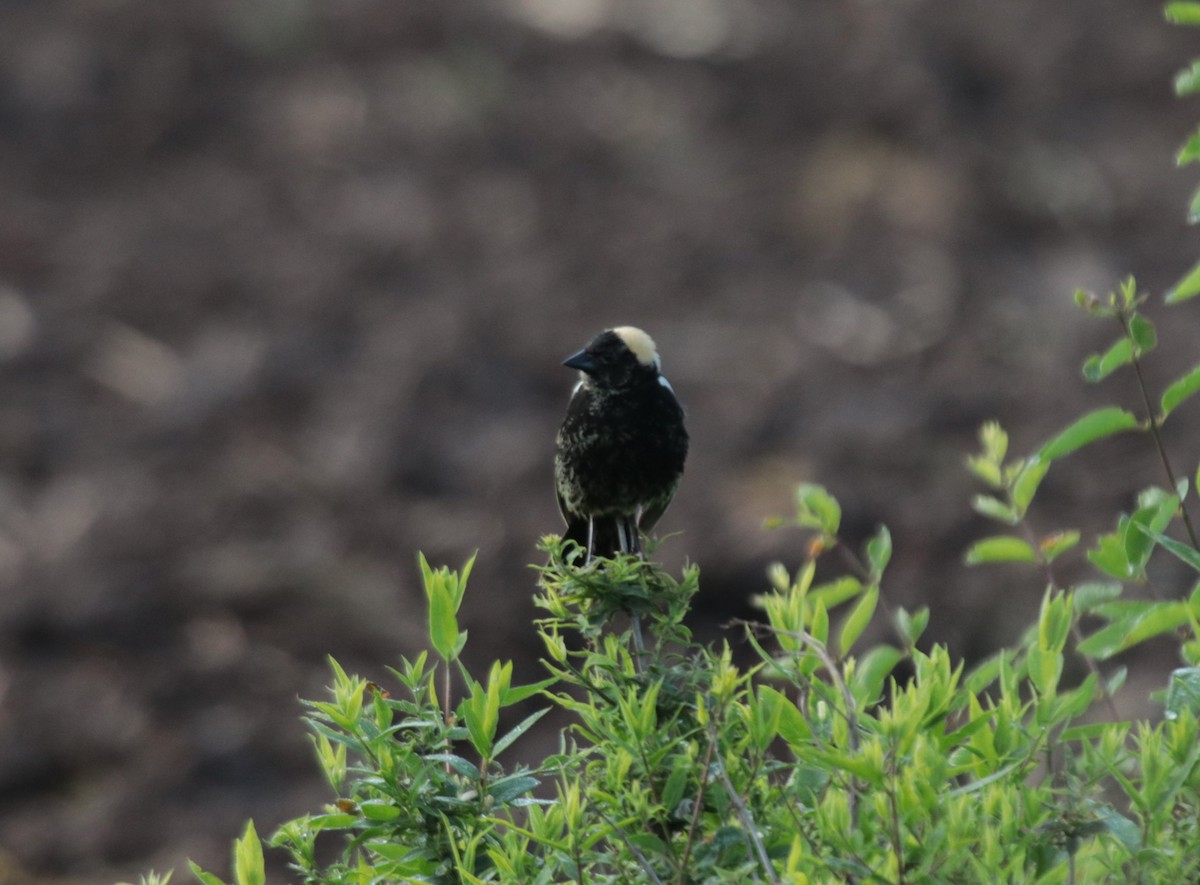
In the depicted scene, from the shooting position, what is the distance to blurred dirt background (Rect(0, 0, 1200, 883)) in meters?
7.41

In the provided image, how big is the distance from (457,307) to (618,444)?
216 inches

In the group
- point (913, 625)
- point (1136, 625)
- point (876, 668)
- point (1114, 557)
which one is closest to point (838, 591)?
point (876, 668)

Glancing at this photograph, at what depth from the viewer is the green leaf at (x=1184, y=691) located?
2.59 meters

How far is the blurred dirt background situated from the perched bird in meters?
3.30

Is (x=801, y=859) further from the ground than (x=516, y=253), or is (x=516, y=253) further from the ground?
(x=516, y=253)

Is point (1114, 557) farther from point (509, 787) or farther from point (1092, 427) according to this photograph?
point (509, 787)

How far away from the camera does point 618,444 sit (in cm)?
394

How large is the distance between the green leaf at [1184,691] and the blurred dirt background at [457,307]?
4.73 metres

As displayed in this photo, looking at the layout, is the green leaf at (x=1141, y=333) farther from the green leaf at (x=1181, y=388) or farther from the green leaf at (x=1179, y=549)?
the green leaf at (x=1179, y=549)

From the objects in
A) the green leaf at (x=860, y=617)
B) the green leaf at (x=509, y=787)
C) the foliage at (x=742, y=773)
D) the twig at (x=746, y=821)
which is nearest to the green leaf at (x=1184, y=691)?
the foliage at (x=742, y=773)

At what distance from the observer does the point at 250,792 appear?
6.90 m

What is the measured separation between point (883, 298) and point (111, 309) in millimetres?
4652

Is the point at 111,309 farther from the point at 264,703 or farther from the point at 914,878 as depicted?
the point at 914,878

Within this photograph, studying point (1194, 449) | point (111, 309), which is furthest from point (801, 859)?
point (111, 309)
